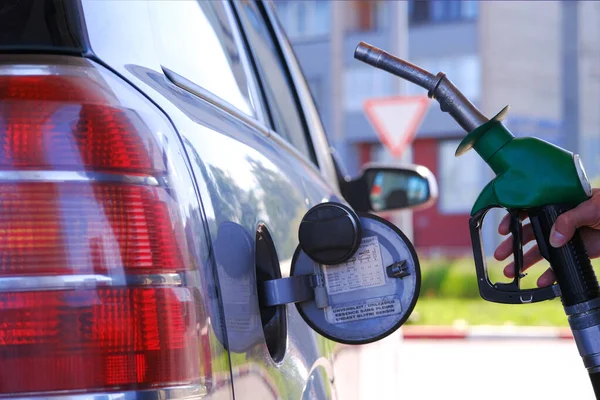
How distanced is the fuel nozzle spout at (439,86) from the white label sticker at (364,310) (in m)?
0.30

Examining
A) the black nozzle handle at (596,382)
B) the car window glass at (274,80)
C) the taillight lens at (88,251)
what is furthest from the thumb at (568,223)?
the car window glass at (274,80)

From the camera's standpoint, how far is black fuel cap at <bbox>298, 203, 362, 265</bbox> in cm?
128

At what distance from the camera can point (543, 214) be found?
1362mm

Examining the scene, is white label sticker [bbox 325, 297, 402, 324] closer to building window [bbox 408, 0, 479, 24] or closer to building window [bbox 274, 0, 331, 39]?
building window [bbox 408, 0, 479, 24]

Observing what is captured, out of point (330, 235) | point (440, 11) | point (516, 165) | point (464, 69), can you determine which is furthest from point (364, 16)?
point (330, 235)

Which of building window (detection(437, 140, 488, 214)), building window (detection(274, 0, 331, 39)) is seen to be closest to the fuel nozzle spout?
building window (detection(437, 140, 488, 214))

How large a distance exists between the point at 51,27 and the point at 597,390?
86 centimetres

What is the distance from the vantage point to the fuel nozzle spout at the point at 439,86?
1.44m

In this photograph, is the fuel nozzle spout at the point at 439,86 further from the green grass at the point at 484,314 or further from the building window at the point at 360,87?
the building window at the point at 360,87

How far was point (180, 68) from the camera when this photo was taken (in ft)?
4.81

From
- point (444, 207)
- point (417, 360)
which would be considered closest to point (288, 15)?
point (444, 207)

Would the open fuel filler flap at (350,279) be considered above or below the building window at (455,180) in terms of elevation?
below

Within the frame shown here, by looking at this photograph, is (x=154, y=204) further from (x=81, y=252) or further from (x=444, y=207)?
(x=444, y=207)

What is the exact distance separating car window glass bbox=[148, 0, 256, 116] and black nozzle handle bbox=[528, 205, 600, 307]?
0.57 metres
